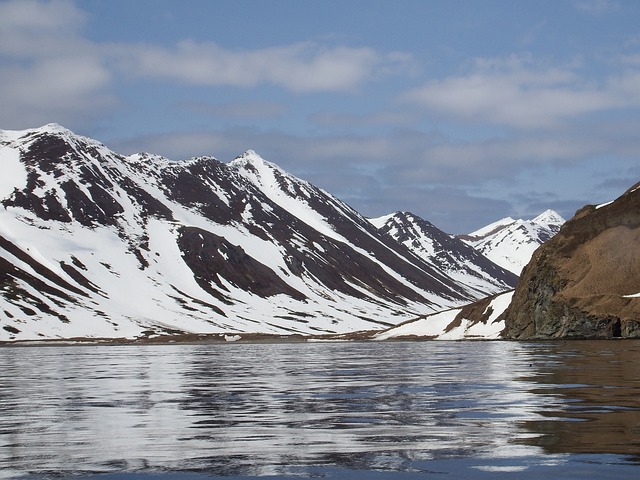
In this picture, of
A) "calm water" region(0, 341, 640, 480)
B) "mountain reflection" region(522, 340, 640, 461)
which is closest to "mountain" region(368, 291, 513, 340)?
"mountain reflection" region(522, 340, 640, 461)

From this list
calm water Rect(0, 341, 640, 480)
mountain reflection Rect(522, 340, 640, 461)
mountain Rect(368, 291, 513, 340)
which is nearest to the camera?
calm water Rect(0, 341, 640, 480)

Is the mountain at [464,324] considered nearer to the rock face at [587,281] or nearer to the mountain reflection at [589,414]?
the rock face at [587,281]

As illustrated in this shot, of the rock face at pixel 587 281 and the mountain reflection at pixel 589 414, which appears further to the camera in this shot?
the rock face at pixel 587 281

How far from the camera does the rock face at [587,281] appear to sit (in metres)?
126

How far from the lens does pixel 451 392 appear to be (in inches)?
1339

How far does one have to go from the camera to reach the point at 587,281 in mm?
135625

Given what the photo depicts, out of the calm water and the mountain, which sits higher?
the mountain

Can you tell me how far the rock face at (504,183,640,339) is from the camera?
125688 mm

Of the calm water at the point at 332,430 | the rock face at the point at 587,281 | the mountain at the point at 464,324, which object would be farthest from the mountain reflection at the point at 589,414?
the mountain at the point at 464,324

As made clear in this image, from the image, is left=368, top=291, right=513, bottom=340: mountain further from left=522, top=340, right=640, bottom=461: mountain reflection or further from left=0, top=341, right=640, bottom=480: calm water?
left=0, top=341, right=640, bottom=480: calm water

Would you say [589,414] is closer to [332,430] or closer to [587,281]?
[332,430]

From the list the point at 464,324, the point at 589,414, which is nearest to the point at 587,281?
the point at 464,324

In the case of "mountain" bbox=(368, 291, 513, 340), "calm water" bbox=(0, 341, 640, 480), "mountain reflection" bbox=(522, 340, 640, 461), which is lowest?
"mountain reflection" bbox=(522, 340, 640, 461)

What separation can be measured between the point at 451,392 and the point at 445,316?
512ft
